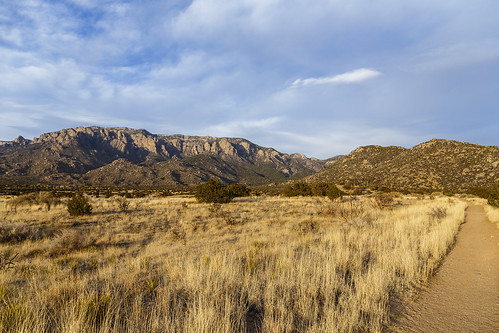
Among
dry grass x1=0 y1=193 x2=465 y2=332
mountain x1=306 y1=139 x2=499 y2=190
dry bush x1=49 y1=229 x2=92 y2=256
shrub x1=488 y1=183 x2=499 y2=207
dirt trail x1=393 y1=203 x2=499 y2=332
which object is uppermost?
mountain x1=306 y1=139 x2=499 y2=190

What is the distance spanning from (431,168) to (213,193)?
185 ft

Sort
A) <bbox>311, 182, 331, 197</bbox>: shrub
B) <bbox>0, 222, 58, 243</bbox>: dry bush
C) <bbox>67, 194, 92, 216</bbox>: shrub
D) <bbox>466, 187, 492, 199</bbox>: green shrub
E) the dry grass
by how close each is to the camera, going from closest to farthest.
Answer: the dry grass, <bbox>0, 222, 58, 243</bbox>: dry bush, <bbox>67, 194, 92, 216</bbox>: shrub, <bbox>466, 187, 492, 199</bbox>: green shrub, <bbox>311, 182, 331, 197</bbox>: shrub

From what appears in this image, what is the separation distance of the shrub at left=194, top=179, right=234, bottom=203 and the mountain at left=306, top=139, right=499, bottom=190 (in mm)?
35254

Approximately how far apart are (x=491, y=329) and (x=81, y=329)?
564cm

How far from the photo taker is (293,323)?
3.32m

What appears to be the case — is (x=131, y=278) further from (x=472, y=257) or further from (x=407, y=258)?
(x=472, y=257)

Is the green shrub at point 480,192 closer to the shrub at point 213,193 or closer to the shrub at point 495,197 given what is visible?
the shrub at point 495,197

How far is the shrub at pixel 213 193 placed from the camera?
2761 centimetres

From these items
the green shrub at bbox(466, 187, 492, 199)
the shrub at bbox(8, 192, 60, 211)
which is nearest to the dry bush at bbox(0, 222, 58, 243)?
the shrub at bbox(8, 192, 60, 211)

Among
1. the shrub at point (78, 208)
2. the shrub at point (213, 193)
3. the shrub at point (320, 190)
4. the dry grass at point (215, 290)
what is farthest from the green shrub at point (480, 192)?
the shrub at point (78, 208)

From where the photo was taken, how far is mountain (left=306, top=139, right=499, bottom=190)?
4916 cm

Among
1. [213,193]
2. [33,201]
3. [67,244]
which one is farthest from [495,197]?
[33,201]

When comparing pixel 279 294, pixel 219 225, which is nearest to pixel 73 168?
pixel 219 225

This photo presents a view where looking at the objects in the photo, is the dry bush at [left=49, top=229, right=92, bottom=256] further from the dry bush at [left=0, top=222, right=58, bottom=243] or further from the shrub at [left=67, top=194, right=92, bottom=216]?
the shrub at [left=67, top=194, right=92, bottom=216]
